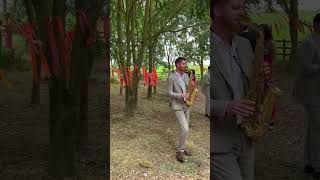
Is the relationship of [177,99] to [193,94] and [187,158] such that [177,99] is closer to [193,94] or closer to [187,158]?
[193,94]

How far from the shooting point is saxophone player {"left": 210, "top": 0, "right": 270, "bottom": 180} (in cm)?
165

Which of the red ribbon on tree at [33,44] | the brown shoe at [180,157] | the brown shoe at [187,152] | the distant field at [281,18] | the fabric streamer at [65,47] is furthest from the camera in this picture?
the brown shoe at [187,152]

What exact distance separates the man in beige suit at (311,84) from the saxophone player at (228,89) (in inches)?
70.3

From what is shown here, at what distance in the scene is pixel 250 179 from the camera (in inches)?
69.9

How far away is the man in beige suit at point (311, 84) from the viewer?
338 centimetres

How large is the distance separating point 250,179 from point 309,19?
3.63 meters

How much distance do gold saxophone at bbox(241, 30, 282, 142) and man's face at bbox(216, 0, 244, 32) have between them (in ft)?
0.43

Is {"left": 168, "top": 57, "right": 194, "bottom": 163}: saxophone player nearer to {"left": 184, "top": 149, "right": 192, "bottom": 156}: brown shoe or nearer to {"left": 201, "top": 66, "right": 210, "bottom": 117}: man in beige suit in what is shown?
{"left": 184, "top": 149, "right": 192, "bottom": 156}: brown shoe

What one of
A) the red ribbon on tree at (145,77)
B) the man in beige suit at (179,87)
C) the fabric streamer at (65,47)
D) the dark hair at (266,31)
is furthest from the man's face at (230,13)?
the red ribbon on tree at (145,77)

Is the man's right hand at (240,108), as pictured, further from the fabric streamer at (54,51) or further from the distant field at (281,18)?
the distant field at (281,18)

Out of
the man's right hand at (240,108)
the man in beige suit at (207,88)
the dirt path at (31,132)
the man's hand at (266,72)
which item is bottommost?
the dirt path at (31,132)

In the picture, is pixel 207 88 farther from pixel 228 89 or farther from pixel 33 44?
pixel 33 44

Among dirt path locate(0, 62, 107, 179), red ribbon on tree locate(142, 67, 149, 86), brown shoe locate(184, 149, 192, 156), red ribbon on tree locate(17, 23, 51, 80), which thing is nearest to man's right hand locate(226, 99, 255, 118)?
red ribbon on tree locate(17, 23, 51, 80)

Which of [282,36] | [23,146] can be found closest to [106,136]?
[23,146]
